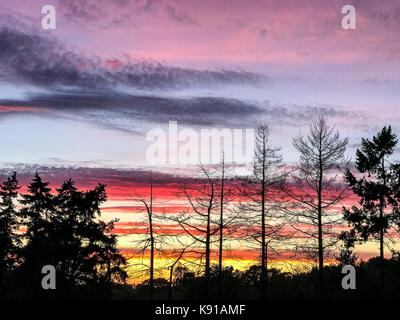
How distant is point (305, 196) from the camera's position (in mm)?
28734

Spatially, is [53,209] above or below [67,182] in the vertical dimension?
below

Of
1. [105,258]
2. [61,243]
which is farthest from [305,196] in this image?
[61,243]

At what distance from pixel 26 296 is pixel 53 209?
8.97 metres

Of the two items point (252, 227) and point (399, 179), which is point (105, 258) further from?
point (399, 179)

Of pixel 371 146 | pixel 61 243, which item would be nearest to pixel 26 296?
pixel 61 243

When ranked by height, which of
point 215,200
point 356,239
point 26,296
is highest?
point 215,200

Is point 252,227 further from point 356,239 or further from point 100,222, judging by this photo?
point 100,222

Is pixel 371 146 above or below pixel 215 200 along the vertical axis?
above
